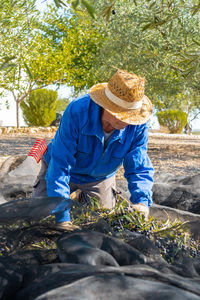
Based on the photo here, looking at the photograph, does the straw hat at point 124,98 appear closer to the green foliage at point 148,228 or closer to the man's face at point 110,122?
the man's face at point 110,122

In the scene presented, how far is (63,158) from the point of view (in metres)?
2.73

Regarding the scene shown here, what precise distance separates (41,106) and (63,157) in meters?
19.7

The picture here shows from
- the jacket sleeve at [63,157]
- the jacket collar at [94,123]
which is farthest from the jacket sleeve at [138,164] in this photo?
the jacket sleeve at [63,157]

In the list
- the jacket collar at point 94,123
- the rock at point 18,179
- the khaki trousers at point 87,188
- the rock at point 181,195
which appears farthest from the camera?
the rock at point 18,179

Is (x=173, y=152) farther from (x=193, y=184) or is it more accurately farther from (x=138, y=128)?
(x=138, y=128)

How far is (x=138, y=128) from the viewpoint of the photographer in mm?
2965

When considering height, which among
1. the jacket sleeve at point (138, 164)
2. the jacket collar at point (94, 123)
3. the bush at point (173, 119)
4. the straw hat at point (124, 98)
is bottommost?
the bush at point (173, 119)

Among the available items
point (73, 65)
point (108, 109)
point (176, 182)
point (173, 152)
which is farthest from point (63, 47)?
point (108, 109)

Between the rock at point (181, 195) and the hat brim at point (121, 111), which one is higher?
the hat brim at point (121, 111)

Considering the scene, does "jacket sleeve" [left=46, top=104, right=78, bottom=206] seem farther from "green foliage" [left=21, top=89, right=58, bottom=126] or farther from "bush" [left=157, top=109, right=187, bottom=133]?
"bush" [left=157, top=109, right=187, bottom=133]

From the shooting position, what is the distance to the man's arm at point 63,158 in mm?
2625

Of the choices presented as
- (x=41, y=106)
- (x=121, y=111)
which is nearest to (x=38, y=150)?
(x=121, y=111)

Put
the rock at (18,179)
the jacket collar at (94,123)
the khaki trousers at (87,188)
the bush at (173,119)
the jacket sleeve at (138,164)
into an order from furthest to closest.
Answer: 1. the bush at (173,119)
2. the rock at (18,179)
3. the khaki trousers at (87,188)
4. the jacket sleeve at (138,164)
5. the jacket collar at (94,123)

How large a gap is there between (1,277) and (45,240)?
0.47 metres
